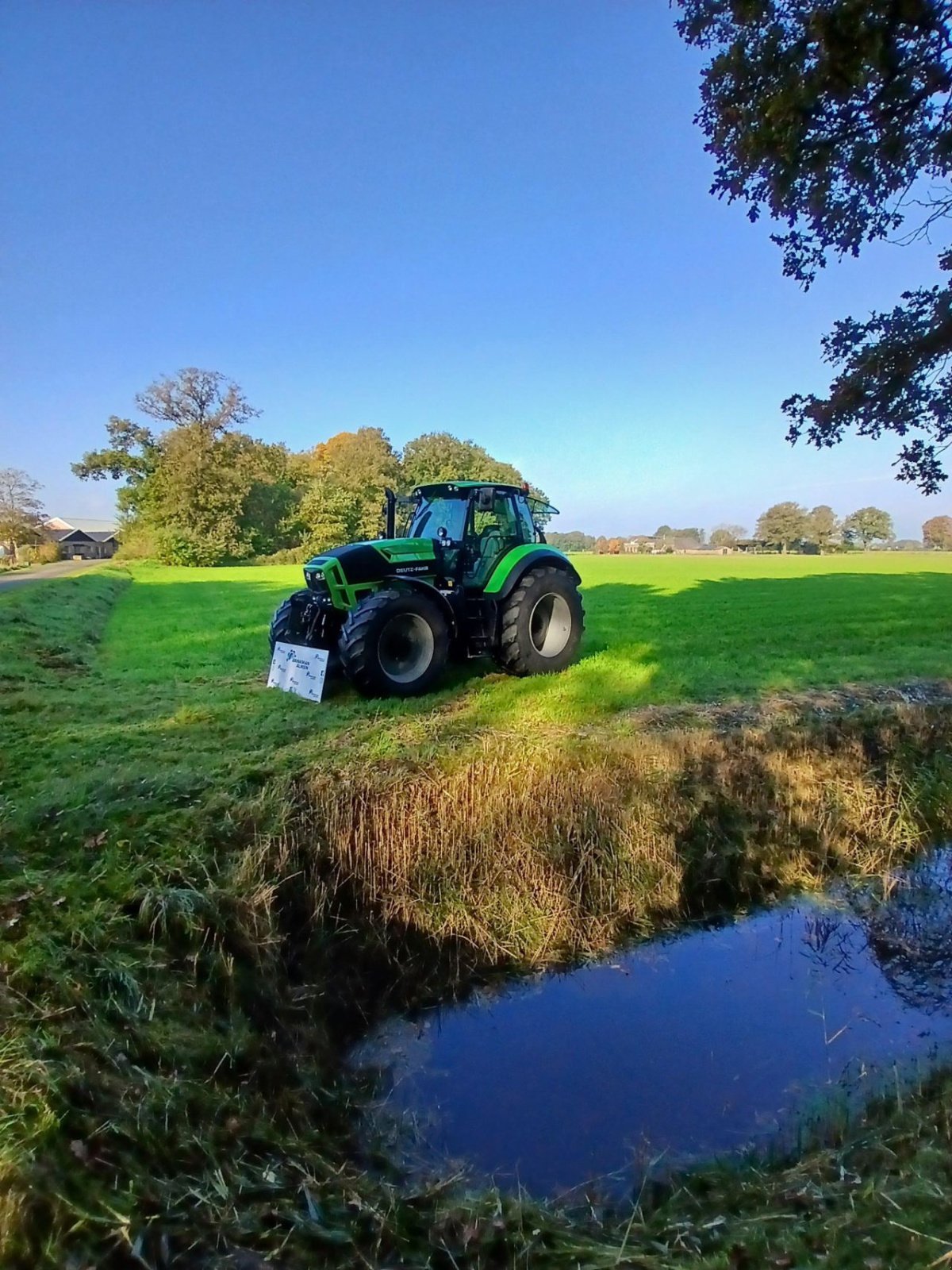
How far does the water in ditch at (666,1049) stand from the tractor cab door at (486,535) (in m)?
4.36

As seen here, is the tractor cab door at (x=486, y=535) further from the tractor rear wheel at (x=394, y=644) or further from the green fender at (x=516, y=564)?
the tractor rear wheel at (x=394, y=644)

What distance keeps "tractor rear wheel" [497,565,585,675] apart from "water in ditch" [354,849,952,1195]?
3.74 metres

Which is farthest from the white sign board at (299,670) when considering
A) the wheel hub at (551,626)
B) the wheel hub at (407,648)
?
the wheel hub at (551,626)

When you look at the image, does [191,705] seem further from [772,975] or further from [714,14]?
[714,14]

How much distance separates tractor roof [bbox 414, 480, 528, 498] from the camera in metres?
7.99

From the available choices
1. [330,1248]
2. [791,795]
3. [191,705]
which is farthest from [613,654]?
[330,1248]

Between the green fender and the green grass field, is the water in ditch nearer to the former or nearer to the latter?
the green grass field

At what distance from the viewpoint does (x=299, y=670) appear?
7.36 meters

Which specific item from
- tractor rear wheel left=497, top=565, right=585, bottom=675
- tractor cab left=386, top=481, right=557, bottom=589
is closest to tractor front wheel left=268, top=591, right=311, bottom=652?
tractor cab left=386, top=481, right=557, bottom=589

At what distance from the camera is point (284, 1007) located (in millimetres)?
3701

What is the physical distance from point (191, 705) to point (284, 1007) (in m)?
3.77

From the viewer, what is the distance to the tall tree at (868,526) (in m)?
77.4

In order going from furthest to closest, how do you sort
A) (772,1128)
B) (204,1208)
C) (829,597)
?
(829,597), (772,1128), (204,1208)

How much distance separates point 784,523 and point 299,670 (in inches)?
3441
